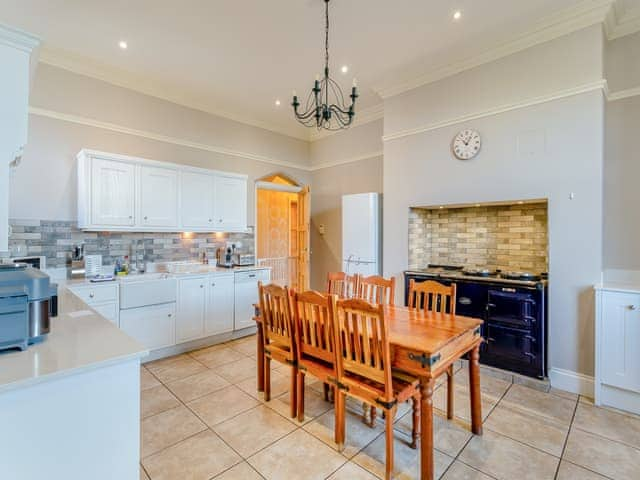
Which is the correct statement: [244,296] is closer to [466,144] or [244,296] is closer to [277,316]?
[277,316]

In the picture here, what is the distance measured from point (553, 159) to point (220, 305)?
3.93 meters

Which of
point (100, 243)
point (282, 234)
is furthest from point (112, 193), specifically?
point (282, 234)

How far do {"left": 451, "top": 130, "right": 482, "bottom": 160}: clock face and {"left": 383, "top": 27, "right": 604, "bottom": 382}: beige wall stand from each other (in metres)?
0.07

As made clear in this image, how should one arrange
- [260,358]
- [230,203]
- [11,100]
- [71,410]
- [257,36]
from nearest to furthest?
[71,410]
[11,100]
[260,358]
[257,36]
[230,203]

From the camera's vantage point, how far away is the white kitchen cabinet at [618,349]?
248 centimetres

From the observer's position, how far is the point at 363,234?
4418 millimetres

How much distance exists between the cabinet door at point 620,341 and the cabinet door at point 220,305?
12.5ft

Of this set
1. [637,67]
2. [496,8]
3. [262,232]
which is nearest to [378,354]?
[496,8]

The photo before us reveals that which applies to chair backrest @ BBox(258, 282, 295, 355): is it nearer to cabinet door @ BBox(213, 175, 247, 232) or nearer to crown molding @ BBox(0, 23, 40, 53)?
crown molding @ BBox(0, 23, 40, 53)

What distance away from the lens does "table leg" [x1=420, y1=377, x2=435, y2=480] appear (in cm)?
172

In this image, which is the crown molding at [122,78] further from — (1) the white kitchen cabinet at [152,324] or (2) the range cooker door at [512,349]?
(2) the range cooker door at [512,349]

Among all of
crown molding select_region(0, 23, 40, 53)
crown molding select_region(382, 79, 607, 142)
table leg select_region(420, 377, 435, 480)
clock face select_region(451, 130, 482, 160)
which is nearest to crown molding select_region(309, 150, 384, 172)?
crown molding select_region(382, 79, 607, 142)

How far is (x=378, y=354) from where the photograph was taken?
182 centimetres

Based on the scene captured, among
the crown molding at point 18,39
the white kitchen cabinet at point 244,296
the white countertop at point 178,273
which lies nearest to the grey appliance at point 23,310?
the crown molding at point 18,39
